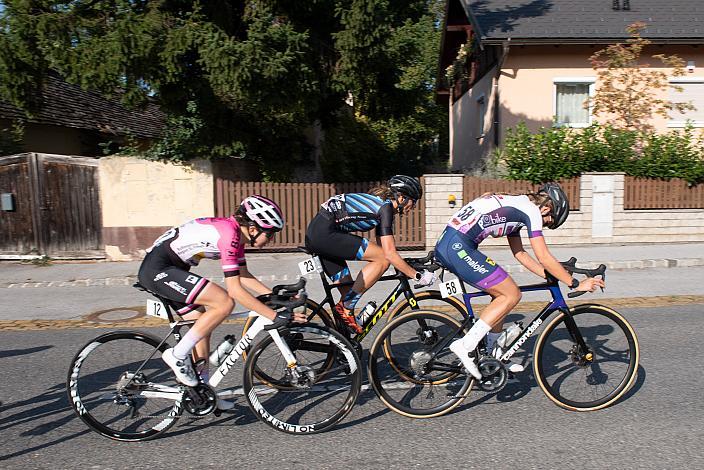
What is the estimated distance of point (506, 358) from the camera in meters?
4.35

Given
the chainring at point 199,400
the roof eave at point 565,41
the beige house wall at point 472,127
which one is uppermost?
the roof eave at point 565,41

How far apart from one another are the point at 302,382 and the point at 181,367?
2.79 feet

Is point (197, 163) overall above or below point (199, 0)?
below

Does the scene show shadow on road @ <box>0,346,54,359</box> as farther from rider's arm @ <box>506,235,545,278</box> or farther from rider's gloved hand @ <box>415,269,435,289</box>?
rider's arm @ <box>506,235,545,278</box>

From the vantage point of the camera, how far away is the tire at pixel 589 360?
425 cm

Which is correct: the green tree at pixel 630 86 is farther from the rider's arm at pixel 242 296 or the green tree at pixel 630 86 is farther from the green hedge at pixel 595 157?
the rider's arm at pixel 242 296

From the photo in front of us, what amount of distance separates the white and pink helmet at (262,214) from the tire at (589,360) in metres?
2.11

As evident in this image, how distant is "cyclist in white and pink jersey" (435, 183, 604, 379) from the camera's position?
4141 millimetres

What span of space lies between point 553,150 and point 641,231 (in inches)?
104

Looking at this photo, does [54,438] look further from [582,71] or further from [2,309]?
[582,71]

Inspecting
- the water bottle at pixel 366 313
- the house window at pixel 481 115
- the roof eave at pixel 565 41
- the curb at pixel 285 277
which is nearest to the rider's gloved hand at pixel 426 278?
the water bottle at pixel 366 313

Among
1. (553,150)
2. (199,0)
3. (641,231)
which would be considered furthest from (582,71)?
(199,0)

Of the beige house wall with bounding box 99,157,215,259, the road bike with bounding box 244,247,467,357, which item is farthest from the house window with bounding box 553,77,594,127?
the road bike with bounding box 244,247,467,357

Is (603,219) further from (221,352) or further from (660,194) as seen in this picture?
(221,352)
